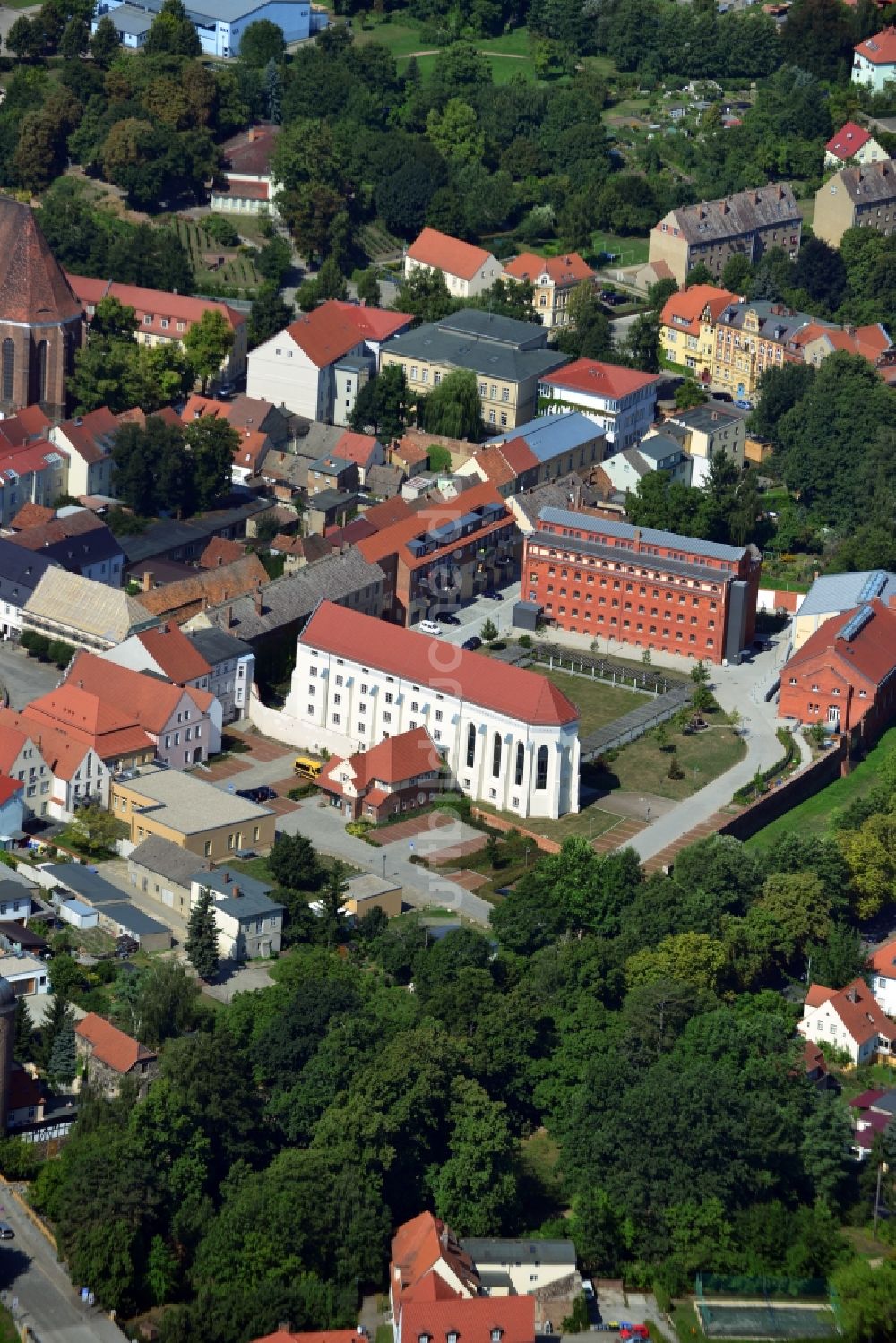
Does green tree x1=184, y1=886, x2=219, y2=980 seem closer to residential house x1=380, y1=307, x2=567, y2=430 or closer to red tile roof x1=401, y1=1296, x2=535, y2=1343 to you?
red tile roof x1=401, y1=1296, x2=535, y2=1343

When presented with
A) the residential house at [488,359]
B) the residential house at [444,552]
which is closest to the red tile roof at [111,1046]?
the residential house at [444,552]

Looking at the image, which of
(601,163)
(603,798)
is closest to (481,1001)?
(603,798)

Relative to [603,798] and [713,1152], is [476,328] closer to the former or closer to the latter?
[603,798]

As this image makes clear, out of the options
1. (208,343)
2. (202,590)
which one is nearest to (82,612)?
(202,590)

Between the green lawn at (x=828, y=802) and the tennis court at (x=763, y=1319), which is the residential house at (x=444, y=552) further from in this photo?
the tennis court at (x=763, y=1319)

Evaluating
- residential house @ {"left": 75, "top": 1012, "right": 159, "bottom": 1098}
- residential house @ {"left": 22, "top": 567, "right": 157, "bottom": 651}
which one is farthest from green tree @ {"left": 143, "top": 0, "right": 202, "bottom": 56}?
residential house @ {"left": 75, "top": 1012, "right": 159, "bottom": 1098}

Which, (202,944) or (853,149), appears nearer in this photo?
(202,944)

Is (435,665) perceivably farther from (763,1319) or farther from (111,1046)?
(763,1319)
